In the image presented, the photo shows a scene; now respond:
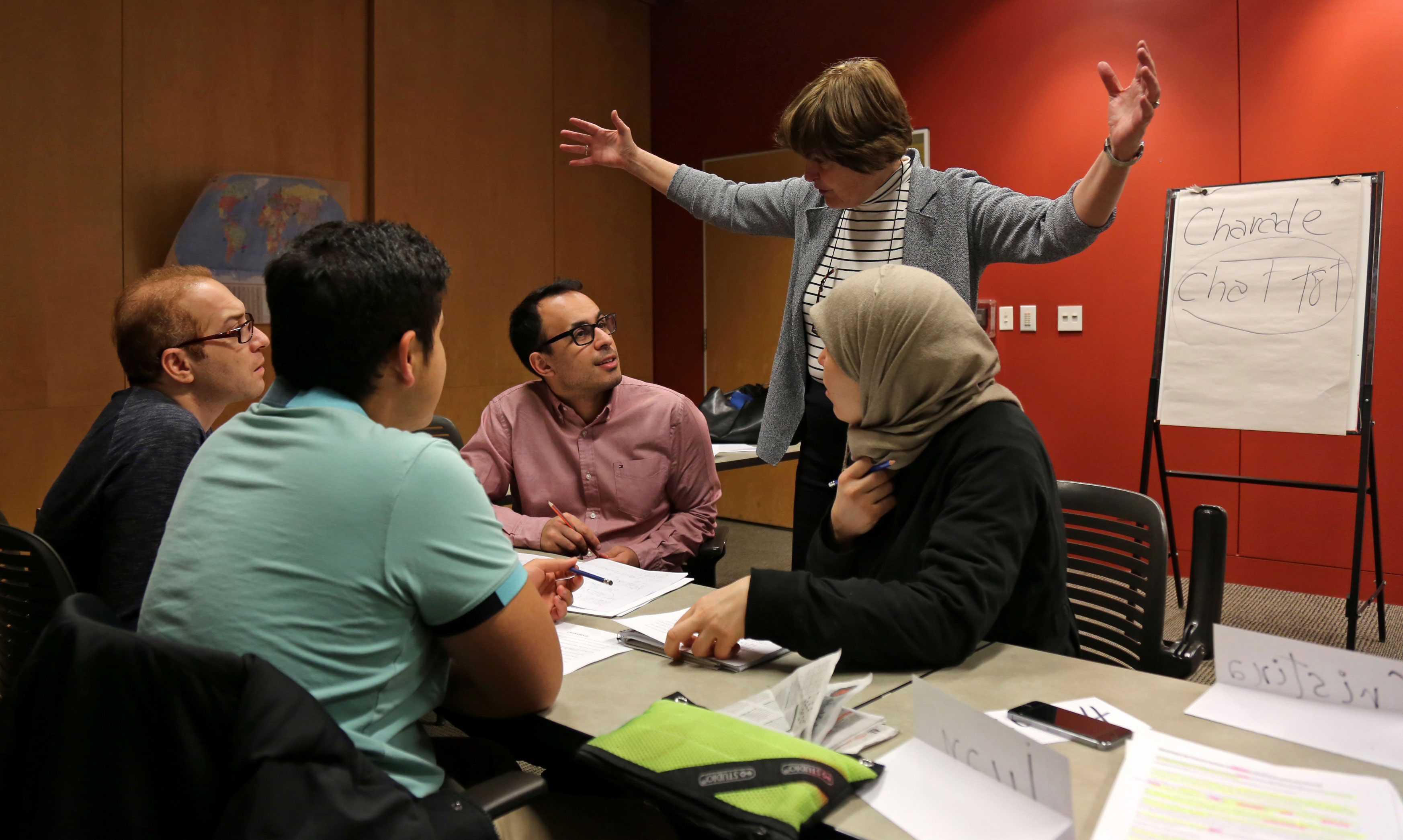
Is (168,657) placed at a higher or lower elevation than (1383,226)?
lower

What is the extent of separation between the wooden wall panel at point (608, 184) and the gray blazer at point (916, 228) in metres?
3.50

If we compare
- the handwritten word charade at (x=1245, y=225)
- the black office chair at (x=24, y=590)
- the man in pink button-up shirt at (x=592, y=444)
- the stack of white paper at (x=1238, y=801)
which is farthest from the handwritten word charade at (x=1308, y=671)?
the handwritten word charade at (x=1245, y=225)

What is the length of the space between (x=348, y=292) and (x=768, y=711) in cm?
70

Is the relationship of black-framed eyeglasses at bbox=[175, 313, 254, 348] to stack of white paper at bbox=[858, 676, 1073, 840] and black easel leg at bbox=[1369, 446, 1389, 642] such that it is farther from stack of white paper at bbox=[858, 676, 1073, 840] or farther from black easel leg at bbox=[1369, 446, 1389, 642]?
black easel leg at bbox=[1369, 446, 1389, 642]

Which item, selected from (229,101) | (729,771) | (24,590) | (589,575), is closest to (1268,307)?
(589,575)

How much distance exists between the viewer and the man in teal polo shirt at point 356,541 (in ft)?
3.20

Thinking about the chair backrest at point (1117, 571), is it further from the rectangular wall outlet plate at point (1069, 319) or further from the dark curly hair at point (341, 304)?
the rectangular wall outlet plate at point (1069, 319)

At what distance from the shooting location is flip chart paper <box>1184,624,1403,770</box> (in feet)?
3.29

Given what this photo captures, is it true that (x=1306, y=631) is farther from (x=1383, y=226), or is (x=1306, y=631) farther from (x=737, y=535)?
(x=737, y=535)

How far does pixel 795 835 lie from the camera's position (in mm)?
827

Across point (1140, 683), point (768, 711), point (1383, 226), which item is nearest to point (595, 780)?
point (768, 711)

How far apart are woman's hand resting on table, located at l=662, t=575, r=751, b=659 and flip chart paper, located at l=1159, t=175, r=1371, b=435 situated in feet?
10.00

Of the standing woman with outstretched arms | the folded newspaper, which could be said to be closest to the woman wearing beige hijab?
the folded newspaper

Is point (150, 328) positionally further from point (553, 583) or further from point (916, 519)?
point (916, 519)
